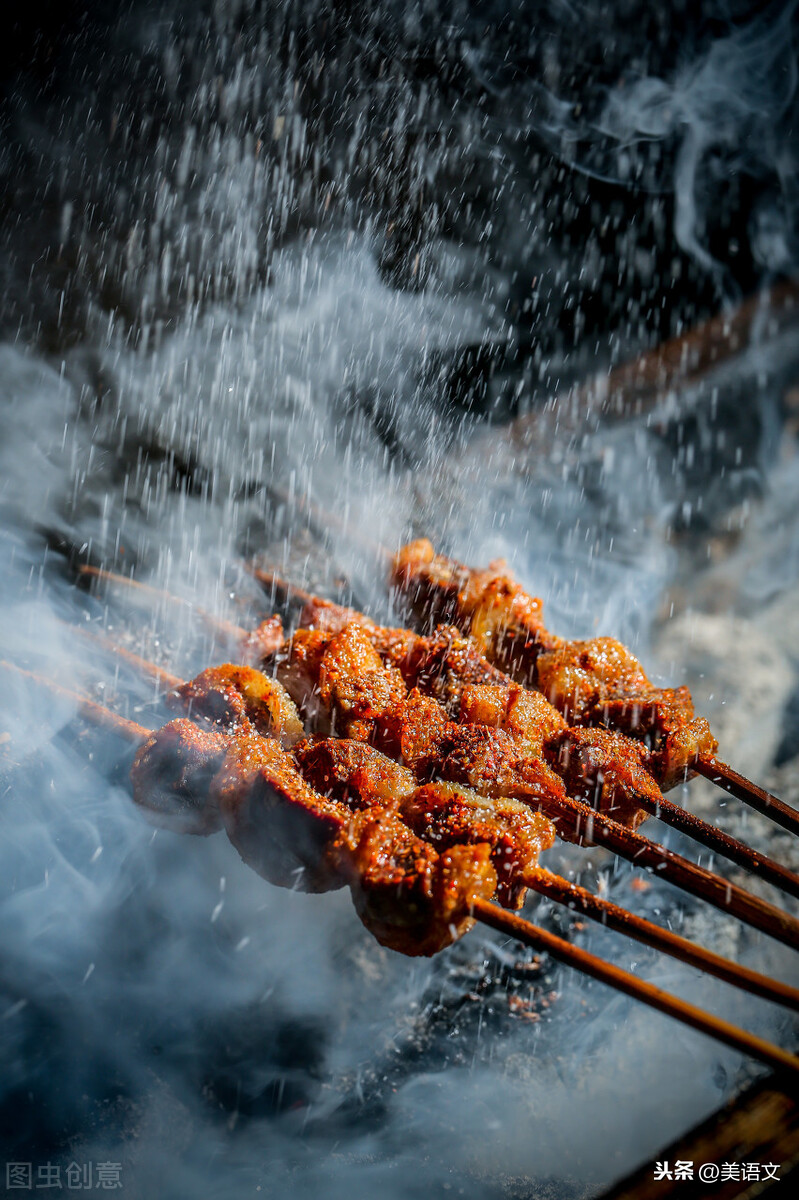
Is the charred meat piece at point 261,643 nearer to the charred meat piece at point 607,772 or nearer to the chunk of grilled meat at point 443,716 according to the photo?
the chunk of grilled meat at point 443,716

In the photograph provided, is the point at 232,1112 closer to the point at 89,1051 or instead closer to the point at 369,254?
the point at 89,1051

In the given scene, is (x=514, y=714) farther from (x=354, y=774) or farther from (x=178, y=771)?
(x=178, y=771)

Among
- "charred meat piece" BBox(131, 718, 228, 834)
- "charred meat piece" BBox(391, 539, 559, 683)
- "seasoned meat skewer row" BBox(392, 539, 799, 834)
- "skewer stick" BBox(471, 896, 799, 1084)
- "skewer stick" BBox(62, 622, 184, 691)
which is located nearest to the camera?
"skewer stick" BBox(471, 896, 799, 1084)

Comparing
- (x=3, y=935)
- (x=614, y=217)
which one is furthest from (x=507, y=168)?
(x=3, y=935)

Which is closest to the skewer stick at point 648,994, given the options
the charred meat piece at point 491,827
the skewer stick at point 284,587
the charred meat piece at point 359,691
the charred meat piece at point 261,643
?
the charred meat piece at point 491,827

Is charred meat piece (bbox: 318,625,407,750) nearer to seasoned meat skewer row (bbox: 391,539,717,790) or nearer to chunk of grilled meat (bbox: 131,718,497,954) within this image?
chunk of grilled meat (bbox: 131,718,497,954)

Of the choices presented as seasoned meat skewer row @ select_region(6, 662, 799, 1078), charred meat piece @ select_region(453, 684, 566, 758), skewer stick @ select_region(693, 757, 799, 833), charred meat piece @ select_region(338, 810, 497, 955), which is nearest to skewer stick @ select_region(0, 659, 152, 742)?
seasoned meat skewer row @ select_region(6, 662, 799, 1078)
